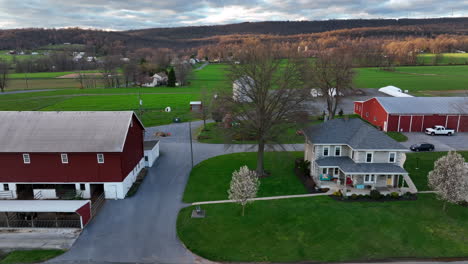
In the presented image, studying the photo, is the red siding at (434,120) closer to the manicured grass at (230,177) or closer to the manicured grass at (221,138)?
the manicured grass at (221,138)

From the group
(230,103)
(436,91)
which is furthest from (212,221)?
(436,91)

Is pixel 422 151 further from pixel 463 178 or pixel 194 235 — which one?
pixel 194 235

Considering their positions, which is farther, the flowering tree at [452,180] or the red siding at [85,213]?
the flowering tree at [452,180]

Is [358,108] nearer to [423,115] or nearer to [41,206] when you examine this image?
[423,115]

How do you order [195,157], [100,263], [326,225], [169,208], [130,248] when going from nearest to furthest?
[100,263] < [130,248] < [326,225] < [169,208] < [195,157]

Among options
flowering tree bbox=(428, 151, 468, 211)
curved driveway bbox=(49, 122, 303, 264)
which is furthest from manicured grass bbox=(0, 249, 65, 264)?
flowering tree bbox=(428, 151, 468, 211)

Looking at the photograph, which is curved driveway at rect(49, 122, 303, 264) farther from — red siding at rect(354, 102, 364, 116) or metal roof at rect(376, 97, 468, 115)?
red siding at rect(354, 102, 364, 116)

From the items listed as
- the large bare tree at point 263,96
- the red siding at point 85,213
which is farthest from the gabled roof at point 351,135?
the red siding at point 85,213
